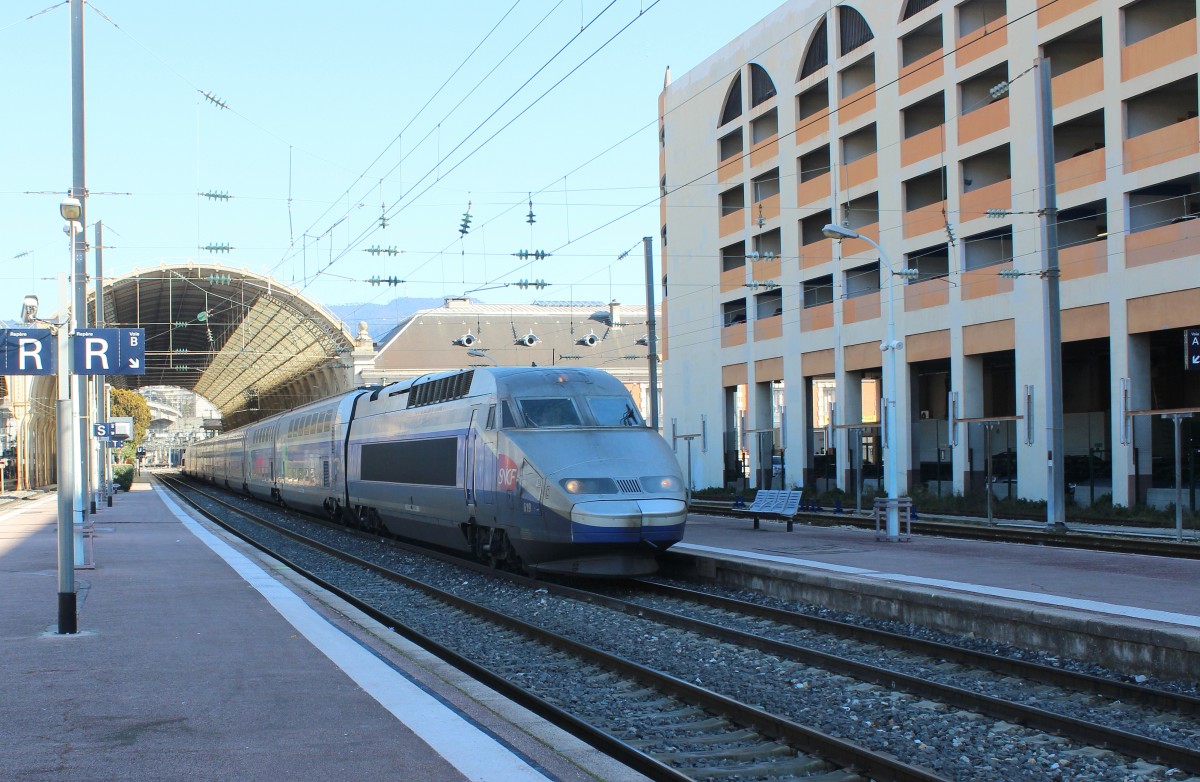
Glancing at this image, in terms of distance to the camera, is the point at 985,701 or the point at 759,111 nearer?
the point at 985,701

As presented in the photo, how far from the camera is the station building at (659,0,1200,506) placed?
3038cm

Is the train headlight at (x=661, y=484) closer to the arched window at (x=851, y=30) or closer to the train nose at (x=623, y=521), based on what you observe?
the train nose at (x=623, y=521)

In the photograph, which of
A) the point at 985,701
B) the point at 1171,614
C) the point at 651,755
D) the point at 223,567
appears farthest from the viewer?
the point at 223,567

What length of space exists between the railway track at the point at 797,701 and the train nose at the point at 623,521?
6.23ft

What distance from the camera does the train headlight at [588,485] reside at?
1591cm

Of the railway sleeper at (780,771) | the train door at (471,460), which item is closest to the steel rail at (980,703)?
the railway sleeper at (780,771)

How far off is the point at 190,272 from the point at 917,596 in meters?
48.3

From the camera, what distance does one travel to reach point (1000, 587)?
14.1 m

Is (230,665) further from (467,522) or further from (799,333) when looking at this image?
(799,333)

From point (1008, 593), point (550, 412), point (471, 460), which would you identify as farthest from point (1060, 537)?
point (471, 460)

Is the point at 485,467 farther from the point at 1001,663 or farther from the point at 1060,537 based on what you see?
the point at 1060,537

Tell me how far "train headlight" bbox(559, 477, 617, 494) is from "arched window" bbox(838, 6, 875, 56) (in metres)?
29.3

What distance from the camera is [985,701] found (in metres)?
8.88

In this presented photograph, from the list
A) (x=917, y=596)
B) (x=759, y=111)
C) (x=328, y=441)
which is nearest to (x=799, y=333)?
(x=759, y=111)
